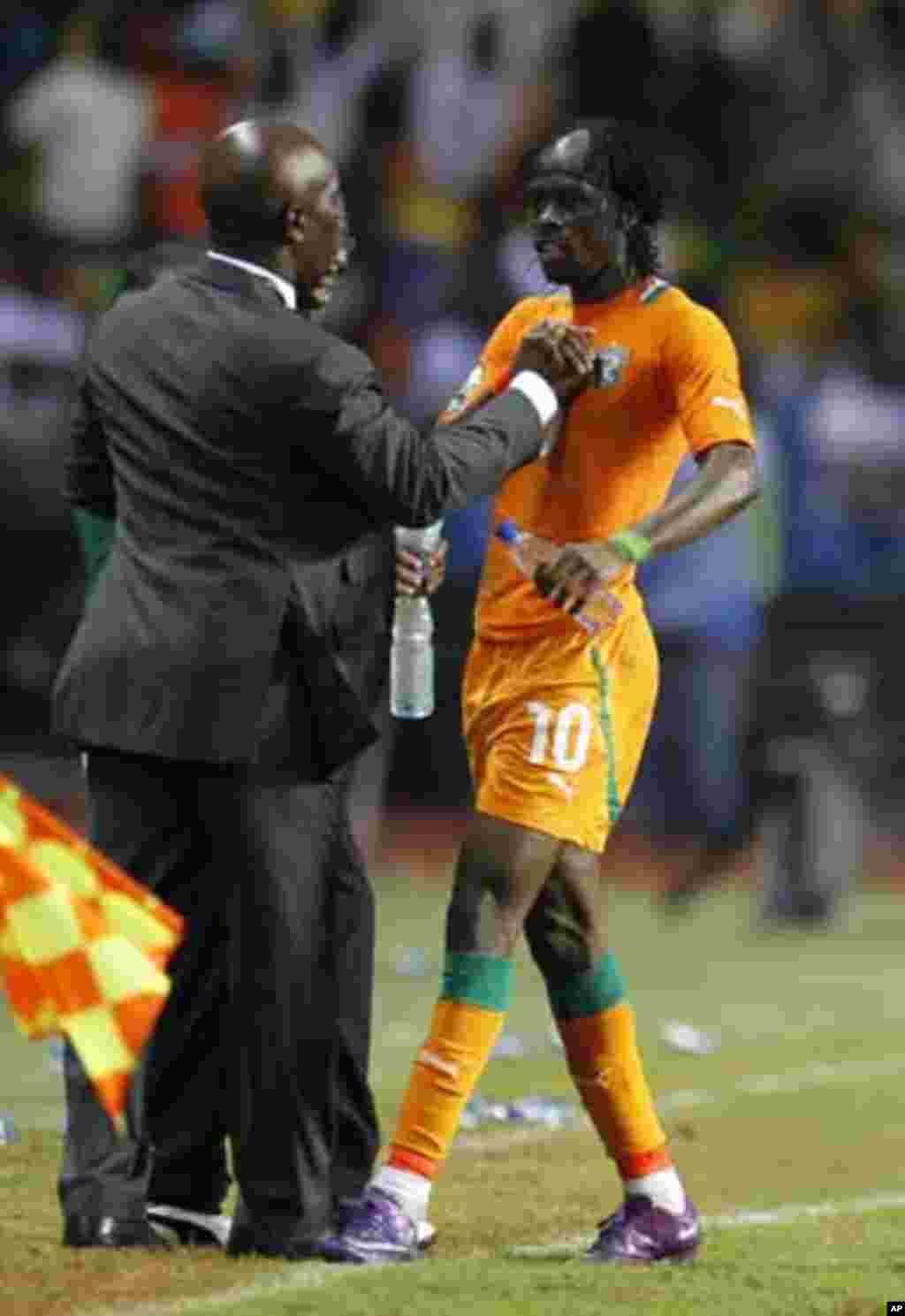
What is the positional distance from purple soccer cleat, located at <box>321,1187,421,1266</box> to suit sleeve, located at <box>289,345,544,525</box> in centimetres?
133

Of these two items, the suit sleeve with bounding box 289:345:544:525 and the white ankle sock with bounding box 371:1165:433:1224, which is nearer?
the suit sleeve with bounding box 289:345:544:525

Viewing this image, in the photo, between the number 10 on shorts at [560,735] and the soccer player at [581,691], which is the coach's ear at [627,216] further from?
the number 10 on shorts at [560,735]

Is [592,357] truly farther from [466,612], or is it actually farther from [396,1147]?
[466,612]

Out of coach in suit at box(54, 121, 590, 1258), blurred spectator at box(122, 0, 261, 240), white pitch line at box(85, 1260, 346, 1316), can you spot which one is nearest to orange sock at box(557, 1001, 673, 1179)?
coach in suit at box(54, 121, 590, 1258)

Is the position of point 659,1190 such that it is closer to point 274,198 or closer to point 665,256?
point 274,198

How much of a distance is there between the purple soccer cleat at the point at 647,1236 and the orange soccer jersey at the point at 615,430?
1146 mm

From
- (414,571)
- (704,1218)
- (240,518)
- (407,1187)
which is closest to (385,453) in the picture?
(240,518)

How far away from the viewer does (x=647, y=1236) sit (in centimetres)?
817

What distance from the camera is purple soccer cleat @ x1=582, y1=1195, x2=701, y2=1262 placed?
816cm

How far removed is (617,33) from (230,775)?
12.8 metres

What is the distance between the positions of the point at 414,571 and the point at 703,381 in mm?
666

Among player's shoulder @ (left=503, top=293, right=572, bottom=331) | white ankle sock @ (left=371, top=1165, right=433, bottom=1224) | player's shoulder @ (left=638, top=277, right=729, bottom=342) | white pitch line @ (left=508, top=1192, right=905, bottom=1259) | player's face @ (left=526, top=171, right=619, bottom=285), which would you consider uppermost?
player's face @ (left=526, top=171, right=619, bottom=285)

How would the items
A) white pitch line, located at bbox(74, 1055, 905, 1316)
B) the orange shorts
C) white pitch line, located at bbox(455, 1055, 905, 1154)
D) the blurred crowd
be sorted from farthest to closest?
the blurred crowd → white pitch line, located at bbox(455, 1055, 905, 1154) → the orange shorts → white pitch line, located at bbox(74, 1055, 905, 1316)

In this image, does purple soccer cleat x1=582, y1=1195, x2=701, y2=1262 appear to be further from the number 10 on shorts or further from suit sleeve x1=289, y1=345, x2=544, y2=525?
suit sleeve x1=289, y1=345, x2=544, y2=525
